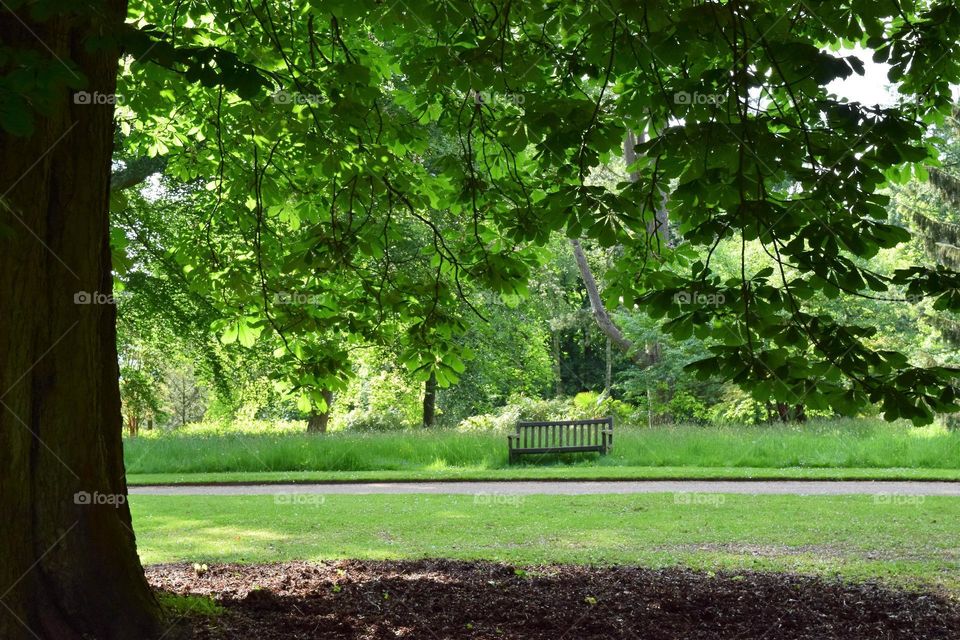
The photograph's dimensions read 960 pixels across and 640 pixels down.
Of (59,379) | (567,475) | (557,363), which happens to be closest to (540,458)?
(567,475)

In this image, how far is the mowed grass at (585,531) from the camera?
7215 millimetres

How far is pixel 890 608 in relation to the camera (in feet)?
17.4

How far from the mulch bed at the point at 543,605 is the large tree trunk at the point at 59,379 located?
69cm

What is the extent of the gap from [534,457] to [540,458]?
0.44 feet

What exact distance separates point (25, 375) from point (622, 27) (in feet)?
10.5

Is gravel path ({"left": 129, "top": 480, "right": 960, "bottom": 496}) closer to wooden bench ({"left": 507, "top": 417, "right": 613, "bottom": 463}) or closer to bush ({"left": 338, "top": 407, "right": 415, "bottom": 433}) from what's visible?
wooden bench ({"left": 507, "top": 417, "right": 613, "bottom": 463})

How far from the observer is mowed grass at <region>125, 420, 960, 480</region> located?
15148 mm

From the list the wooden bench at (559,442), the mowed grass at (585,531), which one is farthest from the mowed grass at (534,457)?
the mowed grass at (585,531)

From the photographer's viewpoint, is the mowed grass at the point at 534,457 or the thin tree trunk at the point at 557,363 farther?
the thin tree trunk at the point at 557,363

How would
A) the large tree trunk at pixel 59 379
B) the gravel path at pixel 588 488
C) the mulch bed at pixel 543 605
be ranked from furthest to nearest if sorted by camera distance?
1. the gravel path at pixel 588 488
2. the mulch bed at pixel 543 605
3. the large tree trunk at pixel 59 379

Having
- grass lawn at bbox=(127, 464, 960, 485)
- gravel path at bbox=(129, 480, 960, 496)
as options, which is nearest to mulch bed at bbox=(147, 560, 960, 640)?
gravel path at bbox=(129, 480, 960, 496)

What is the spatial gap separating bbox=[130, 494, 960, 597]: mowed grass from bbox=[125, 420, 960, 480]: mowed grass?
3.80m

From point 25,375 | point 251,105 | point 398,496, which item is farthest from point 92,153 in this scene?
point 398,496

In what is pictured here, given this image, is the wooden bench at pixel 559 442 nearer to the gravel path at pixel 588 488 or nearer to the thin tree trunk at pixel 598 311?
the gravel path at pixel 588 488
